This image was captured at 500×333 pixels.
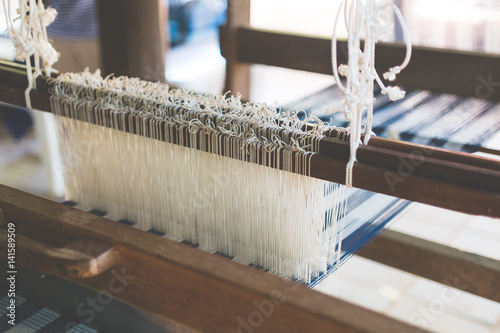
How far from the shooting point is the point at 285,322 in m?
0.93

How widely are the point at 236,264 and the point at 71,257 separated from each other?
0.31 metres

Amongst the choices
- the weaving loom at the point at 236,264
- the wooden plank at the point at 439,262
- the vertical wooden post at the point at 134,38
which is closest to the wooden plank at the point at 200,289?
the weaving loom at the point at 236,264

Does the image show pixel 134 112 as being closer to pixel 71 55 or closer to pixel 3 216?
pixel 3 216

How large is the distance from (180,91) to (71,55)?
40.4 inches

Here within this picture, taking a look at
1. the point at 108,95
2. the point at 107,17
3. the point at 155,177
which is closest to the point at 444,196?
the point at 155,177

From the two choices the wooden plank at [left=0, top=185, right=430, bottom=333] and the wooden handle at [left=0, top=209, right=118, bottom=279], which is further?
the wooden handle at [left=0, top=209, right=118, bottom=279]

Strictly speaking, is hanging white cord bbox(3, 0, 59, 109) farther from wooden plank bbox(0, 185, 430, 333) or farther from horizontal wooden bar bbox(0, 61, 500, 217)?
horizontal wooden bar bbox(0, 61, 500, 217)

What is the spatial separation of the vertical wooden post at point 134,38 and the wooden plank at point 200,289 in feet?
3.18

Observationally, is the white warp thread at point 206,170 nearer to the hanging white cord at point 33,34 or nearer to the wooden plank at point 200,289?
the hanging white cord at point 33,34

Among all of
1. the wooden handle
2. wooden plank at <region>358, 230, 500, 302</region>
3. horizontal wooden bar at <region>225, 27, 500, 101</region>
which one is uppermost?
horizontal wooden bar at <region>225, 27, 500, 101</region>

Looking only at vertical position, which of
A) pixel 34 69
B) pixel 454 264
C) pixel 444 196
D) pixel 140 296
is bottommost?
pixel 454 264

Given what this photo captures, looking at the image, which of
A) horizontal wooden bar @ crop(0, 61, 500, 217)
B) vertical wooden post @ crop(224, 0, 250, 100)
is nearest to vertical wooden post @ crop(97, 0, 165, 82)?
vertical wooden post @ crop(224, 0, 250, 100)

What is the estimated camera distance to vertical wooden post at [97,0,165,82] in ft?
6.74

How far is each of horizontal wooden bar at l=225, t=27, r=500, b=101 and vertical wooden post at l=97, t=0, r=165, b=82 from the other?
427 millimetres
